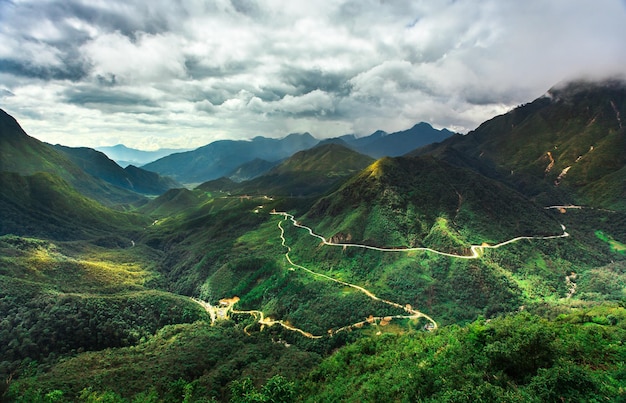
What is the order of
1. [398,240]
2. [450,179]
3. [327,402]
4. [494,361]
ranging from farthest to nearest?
[450,179] < [398,240] < [327,402] < [494,361]

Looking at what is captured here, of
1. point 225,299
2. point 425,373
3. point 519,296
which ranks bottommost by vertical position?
point 225,299

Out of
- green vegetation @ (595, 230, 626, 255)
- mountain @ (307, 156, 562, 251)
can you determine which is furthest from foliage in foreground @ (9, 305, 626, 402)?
green vegetation @ (595, 230, 626, 255)

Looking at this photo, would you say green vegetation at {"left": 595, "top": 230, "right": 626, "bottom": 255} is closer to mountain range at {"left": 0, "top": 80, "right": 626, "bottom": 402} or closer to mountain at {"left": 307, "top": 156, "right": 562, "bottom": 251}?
mountain range at {"left": 0, "top": 80, "right": 626, "bottom": 402}

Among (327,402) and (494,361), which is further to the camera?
(327,402)

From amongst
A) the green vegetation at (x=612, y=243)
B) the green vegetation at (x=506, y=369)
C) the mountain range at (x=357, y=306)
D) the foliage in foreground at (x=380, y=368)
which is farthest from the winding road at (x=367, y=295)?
the green vegetation at (x=506, y=369)

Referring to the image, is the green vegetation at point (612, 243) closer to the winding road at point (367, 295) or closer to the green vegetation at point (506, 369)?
the winding road at point (367, 295)

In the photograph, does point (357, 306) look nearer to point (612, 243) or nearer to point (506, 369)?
point (506, 369)

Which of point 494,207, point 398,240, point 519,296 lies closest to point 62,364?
point 398,240

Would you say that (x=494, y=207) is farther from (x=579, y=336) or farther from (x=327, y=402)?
(x=327, y=402)
